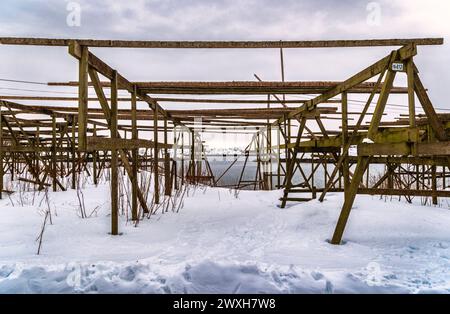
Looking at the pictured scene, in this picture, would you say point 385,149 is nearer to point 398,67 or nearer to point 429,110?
point 429,110

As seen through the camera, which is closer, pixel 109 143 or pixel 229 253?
pixel 229 253

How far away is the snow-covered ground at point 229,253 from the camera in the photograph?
10.9 ft

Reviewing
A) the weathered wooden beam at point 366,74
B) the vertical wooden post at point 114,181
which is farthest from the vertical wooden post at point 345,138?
the vertical wooden post at point 114,181

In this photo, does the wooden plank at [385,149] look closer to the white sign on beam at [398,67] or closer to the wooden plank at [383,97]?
the wooden plank at [383,97]

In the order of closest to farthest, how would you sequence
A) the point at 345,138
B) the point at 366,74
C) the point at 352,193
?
the point at 352,193 → the point at 366,74 → the point at 345,138

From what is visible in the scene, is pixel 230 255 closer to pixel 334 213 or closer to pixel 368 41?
pixel 334 213

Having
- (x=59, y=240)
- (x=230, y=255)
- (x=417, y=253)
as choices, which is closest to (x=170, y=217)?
(x=59, y=240)

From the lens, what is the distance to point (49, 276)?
3445mm

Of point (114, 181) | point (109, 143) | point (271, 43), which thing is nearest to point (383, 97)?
point (271, 43)

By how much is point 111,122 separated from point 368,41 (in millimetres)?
4852

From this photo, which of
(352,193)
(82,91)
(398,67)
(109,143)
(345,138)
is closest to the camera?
(398,67)

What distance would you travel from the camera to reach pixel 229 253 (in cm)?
441
